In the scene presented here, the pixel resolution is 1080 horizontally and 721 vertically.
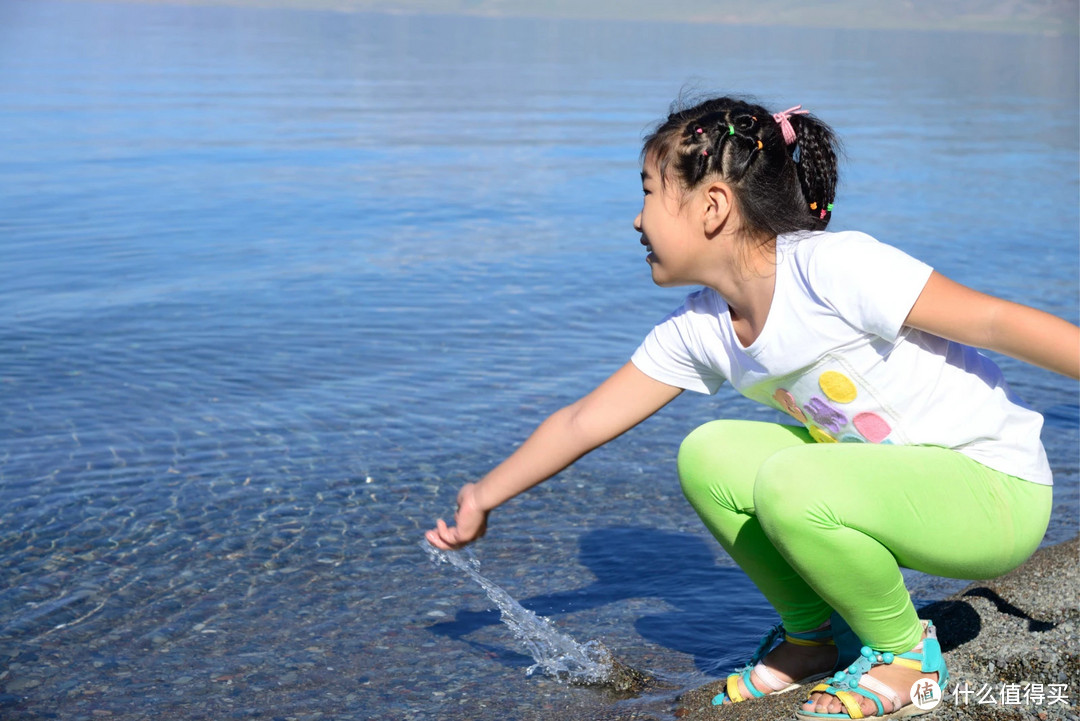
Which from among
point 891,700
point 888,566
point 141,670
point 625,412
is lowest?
point 141,670

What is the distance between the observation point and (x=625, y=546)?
13.6ft

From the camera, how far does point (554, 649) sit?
133 inches

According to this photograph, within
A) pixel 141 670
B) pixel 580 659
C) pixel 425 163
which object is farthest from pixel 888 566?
pixel 425 163


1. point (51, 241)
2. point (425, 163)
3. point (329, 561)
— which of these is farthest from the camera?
point (425, 163)

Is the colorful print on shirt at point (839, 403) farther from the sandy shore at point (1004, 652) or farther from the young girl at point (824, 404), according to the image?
the sandy shore at point (1004, 652)

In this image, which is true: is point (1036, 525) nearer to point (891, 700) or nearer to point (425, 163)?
point (891, 700)

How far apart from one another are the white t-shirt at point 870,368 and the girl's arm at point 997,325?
10 cm

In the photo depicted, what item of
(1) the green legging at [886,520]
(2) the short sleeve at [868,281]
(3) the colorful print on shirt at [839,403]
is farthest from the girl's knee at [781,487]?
(2) the short sleeve at [868,281]

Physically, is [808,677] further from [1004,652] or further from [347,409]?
[347,409]

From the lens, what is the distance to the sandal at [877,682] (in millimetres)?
2393

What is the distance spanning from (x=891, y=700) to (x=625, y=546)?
1.82 meters

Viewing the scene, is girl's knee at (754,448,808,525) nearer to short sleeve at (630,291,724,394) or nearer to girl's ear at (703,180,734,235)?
short sleeve at (630,291,724,394)

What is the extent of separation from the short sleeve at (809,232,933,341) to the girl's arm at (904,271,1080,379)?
1.2 inches

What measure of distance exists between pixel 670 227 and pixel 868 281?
464 mm
